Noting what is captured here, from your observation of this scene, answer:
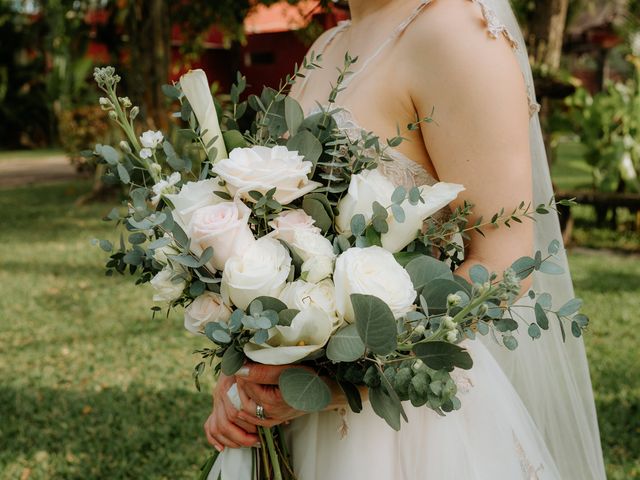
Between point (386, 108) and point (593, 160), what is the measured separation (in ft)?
27.5

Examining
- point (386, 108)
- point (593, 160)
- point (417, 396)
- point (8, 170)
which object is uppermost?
point (386, 108)

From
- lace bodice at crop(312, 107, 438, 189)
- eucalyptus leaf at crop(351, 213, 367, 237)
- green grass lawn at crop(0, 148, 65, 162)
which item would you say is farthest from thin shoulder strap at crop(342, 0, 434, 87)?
green grass lawn at crop(0, 148, 65, 162)

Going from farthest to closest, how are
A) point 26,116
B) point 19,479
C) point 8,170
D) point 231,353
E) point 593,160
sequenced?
point 26,116 → point 8,170 → point 593,160 → point 19,479 → point 231,353

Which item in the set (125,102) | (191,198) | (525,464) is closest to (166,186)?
(191,198)

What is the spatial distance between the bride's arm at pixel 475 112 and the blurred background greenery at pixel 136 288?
1.23 metres

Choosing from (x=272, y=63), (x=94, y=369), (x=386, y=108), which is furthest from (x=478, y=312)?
(x=272, y=63)

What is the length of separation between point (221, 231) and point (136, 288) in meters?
5.66

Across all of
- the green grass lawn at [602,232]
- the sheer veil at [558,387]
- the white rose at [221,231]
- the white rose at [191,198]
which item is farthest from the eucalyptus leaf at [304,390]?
the green grass lawn at [602,232]

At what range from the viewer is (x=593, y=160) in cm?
930

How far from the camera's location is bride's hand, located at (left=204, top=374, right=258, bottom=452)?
5.11 feet

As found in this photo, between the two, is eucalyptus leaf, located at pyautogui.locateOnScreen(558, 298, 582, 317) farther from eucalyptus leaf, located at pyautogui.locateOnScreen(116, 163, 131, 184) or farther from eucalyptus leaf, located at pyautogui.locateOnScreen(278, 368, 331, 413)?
eucalyptus leaf, located at pyautogui.locateOnScreen(116, 163, 131, 184)

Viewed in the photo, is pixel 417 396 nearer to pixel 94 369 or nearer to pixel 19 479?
pixel 19 479

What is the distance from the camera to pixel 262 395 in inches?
56.8

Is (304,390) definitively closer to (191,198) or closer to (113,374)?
(191,198)
